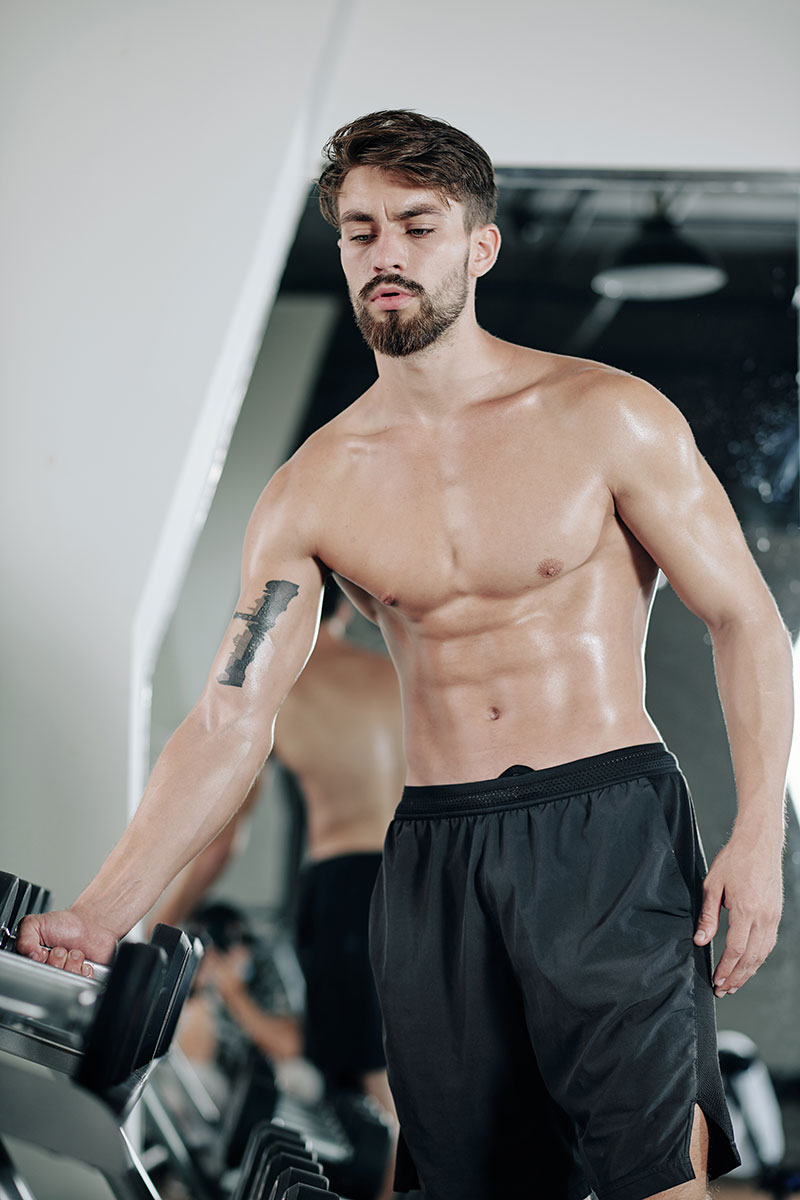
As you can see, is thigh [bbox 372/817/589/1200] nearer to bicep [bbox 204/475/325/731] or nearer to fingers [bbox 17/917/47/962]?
bicep [bbox 204/475/325/731]

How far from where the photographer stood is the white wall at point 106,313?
2398 mm

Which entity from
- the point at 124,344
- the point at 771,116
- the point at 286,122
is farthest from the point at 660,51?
the point at 124,344

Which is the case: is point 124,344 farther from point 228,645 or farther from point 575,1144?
point 575,1144

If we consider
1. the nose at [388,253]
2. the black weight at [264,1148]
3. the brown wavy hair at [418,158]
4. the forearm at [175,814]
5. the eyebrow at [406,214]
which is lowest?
the black weight at [264,1148]

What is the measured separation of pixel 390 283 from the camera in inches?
67.1

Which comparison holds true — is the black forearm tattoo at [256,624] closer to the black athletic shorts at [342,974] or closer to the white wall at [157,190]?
the white wall at [157,190]

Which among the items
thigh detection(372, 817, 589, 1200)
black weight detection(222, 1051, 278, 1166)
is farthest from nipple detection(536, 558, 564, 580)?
black weight detection(222, 1051, 278, 1166)

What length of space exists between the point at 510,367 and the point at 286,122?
0.99 metres

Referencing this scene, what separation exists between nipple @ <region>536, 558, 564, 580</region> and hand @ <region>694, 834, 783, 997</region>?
1.48ft

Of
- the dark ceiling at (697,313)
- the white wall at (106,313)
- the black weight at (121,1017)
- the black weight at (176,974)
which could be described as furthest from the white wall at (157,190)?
the black weight at (121,1017)

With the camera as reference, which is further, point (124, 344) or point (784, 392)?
point (784, 392)

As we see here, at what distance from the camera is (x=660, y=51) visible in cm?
251

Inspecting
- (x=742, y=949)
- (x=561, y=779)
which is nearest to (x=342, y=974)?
(x=561, y=779)

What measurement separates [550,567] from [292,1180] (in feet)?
3.18
